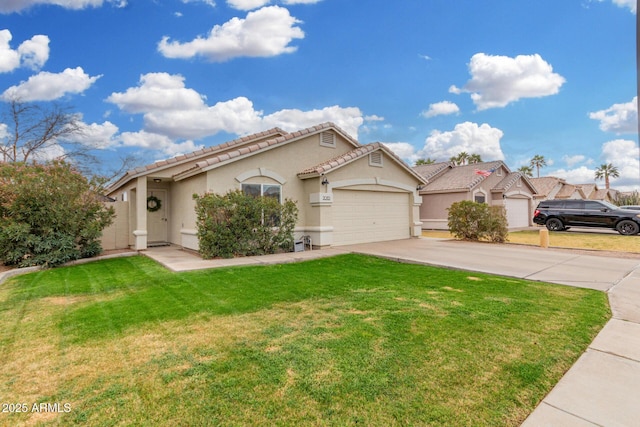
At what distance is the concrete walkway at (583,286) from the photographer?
105 inches

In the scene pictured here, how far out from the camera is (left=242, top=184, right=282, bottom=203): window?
11.8 metres

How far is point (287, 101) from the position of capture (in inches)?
674

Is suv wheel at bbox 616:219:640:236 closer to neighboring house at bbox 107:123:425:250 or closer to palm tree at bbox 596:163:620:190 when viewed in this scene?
neighboring house at bbox 107:123:425:250

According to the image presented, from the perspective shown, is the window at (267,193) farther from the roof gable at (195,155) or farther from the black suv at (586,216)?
the black suv at (586,216)

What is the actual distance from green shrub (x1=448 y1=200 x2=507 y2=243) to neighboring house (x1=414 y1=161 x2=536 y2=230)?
22.6 feet

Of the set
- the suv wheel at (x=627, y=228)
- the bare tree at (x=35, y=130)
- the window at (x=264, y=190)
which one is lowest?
the suv wheel at (x=627, y=228)

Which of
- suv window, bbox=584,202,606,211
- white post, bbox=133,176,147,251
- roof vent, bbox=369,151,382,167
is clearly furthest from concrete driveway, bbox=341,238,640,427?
suv window, bbox=584,202,606,211

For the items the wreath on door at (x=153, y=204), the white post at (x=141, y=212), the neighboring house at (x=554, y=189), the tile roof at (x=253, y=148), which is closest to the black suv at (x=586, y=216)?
the neighboring house at (x=554, y=189)

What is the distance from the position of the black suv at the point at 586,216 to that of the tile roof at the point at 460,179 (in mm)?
4456

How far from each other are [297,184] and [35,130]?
1835 centimetres

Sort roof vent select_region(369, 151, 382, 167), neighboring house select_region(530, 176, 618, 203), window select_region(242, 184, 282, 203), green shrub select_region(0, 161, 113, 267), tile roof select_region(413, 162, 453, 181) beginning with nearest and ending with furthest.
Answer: green shrub select_region(0, 161, 113, 267) < window select_region(242, 184, 282, 203) < roof vent select_region(369, 151, 382, 167) < tile roof select_region(413, 162, 453, 181) < neighboring house select_region(530, 176, 618, 203)

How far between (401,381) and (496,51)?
1570cm

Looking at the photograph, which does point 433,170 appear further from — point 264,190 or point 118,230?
point 118,230

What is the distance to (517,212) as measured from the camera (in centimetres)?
2570
